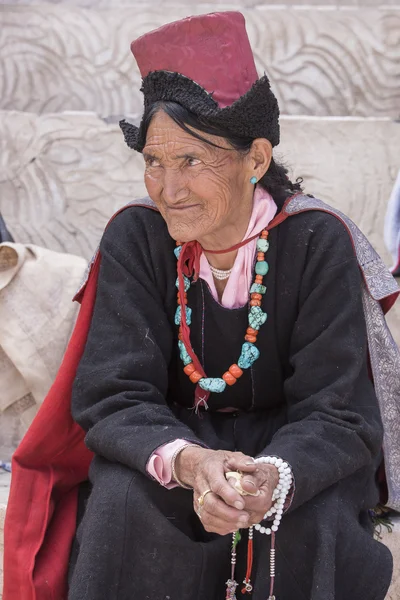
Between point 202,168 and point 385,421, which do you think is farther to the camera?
point 385,421

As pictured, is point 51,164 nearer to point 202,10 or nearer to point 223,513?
point 202,10

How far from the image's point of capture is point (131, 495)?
6.95 ft

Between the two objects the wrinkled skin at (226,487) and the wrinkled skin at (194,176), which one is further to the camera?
the wrinkled skin at (194,176)

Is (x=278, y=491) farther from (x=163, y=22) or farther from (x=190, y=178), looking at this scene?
(x=163, y=22)

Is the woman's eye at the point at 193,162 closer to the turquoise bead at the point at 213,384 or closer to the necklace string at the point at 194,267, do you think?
the necklace string at the point at 194,267

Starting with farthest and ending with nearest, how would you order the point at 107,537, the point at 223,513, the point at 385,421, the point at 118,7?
the point at 118,7
the point at 385,421
the point at 107,537
the point at 223,513

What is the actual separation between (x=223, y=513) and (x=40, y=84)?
3.19m

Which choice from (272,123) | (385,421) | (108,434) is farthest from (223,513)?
(272,123)

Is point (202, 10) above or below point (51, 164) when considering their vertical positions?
above

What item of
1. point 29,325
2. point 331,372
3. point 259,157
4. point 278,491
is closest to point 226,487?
point 278,491

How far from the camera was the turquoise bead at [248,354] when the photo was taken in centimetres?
243

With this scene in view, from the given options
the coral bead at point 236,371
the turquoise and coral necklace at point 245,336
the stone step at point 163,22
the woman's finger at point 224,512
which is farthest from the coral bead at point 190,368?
the stone step at point 163,22

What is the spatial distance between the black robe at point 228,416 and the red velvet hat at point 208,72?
375mm

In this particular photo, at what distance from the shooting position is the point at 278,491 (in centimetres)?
204
